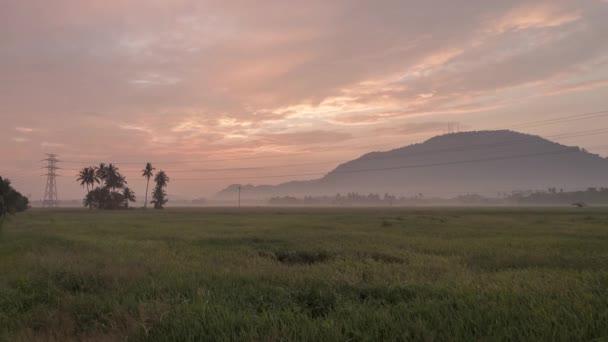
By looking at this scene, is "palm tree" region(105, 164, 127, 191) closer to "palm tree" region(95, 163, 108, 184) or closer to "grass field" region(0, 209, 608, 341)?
"palm tree" region(95, 163, 108, 184)

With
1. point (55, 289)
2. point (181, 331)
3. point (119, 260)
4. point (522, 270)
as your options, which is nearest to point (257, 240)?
point (119, 260)

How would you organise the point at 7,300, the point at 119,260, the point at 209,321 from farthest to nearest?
the point at 119,260, the point at 7,300, the point at 209,321

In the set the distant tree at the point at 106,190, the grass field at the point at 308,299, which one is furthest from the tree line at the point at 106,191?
the grass field at the point at 308,299

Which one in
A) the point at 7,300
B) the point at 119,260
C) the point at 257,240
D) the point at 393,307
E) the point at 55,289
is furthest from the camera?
the point at 257,240

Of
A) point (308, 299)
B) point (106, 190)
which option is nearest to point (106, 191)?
point (106, 190)

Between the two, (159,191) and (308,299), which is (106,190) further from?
(308,299)

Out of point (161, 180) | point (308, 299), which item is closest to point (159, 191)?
point (161, 180)

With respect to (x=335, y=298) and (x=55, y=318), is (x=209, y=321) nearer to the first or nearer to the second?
(x=335, y=298)

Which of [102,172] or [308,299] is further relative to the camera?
[102,172]

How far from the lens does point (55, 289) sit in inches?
356

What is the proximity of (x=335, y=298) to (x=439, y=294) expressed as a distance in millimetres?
2380

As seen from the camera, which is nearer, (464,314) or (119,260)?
(464,314)

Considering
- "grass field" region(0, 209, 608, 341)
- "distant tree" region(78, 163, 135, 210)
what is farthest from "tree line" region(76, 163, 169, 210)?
"grass field" region(0, 209, 608, 341)

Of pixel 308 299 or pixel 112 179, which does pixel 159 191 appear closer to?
pixel 112 179
